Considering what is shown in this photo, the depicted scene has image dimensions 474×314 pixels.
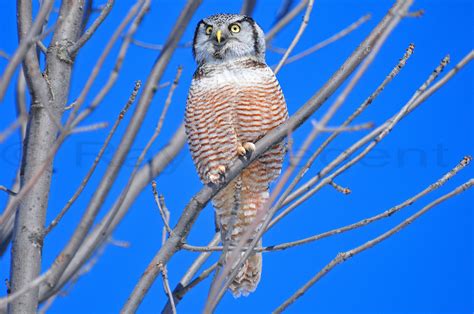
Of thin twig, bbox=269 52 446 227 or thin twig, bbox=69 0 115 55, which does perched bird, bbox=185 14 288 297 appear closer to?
thin twig, bbox=69 0 115 55

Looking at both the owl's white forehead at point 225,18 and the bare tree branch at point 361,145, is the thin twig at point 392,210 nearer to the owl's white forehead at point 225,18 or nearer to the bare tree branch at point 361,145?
the bare tree branch at point 361,145

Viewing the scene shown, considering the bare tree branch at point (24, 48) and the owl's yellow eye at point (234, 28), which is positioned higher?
the owl's yellow eye at point (234, 28)

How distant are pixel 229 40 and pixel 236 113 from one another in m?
0.82

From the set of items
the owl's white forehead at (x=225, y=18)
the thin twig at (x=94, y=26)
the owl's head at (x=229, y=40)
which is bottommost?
the thin twig at (x=94, y=26)

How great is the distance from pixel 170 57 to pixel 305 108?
82 cm

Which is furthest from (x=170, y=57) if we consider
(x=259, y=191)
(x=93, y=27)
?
(x=259, y=191)

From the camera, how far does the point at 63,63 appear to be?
3.34 meters

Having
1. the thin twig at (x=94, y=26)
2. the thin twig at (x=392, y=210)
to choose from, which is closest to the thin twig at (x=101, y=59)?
the thin twig at (x=94, y=26)

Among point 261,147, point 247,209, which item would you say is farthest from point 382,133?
point 247,209

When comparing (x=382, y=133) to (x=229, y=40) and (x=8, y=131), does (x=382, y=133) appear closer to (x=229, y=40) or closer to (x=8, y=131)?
(x=8, y=131)

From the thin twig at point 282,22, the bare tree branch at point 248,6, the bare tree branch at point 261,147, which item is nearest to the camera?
the bare tree branch at point 261,147

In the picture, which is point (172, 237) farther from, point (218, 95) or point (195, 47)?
point (195, 47)

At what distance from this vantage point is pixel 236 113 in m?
4.47

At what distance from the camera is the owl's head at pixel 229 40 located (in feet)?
16.4
